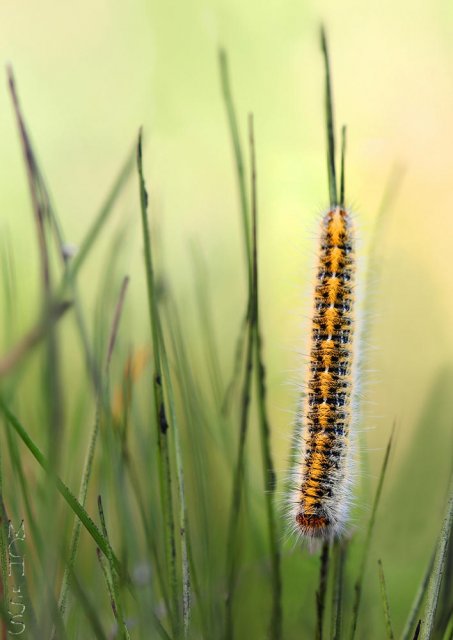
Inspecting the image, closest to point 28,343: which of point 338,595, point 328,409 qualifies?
point 338,595

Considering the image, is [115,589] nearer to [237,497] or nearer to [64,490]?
[64,490]

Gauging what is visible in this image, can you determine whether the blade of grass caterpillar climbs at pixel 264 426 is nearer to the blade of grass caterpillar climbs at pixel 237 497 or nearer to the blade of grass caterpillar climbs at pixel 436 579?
the blade of grass caterpillar climbs at pixel 237 497

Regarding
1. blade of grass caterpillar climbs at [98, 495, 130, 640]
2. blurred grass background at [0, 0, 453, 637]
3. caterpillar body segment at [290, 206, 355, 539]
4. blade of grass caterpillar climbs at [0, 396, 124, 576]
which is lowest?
blade of grass caterpillar climbs at [98, 495, 130, 640]

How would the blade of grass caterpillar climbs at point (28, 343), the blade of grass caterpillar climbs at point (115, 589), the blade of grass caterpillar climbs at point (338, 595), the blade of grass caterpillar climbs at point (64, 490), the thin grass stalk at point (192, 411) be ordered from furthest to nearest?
the thin grass stalk at point (192, 411), the blade of grass caterpillar climbs at point (338, 595), the blade of grass caterpillar climbs at point (115, 589), the blade of grass caterpillar climbs at point (64, 490), the blade of grass caterpillar climbs at point (28, 343)

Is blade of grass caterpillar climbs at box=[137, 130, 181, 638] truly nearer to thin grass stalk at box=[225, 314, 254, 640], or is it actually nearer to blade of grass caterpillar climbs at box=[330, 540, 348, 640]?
thin grass stalk at box=[225, 314, 254, 640]

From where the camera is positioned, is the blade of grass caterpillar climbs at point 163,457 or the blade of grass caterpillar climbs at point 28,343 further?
the blade of grass caterpillar climbs at point 163,457

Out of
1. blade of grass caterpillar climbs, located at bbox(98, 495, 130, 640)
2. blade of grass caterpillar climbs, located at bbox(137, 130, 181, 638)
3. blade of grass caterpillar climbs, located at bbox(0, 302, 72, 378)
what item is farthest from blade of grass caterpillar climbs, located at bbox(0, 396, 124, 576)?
blade of grass caterpillar climbs, located at bbox(0, 302, 72, 378)

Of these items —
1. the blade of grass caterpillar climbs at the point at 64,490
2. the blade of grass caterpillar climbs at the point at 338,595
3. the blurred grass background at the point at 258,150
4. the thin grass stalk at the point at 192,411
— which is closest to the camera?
the blade of grass caterpillar climbs at the point at 64,490

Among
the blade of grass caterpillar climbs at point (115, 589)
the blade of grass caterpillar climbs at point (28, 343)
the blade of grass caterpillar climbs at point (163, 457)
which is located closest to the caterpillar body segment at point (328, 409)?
the blade of grass caterpillar climbs at point (163, 457)

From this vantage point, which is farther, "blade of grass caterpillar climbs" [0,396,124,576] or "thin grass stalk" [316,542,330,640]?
"thin grass stalk" [316,542,330,640]
